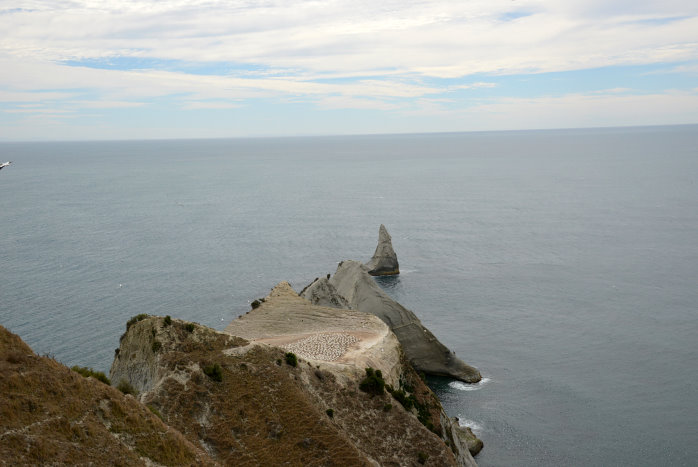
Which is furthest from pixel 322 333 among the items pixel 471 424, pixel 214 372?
pixel 214 372

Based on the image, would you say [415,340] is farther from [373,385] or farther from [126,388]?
[126,388]

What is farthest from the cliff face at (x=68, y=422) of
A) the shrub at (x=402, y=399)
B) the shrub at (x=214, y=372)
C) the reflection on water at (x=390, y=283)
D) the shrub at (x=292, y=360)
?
the reflection on water at (x=390, y=283)

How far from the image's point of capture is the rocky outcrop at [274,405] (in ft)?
118

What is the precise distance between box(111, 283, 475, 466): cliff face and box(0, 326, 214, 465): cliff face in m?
6.73

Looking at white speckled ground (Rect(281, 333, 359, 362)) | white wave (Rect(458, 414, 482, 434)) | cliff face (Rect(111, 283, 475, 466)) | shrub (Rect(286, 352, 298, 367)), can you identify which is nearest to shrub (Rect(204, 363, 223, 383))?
cliff face (Rect(111, 283, 475, 466))

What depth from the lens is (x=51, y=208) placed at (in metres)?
171

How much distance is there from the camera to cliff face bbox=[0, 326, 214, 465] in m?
24.6

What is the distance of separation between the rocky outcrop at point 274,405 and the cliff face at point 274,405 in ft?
0.21

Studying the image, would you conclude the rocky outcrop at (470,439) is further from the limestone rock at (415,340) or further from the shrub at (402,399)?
the limestone rock at (415,340)

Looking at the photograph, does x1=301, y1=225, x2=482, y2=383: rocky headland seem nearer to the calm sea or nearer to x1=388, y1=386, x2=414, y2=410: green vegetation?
the calm sea

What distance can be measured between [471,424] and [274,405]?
984 inches

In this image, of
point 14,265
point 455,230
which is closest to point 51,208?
point 14,265

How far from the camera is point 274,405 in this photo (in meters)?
38.5

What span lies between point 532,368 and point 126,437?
50.8 meters
